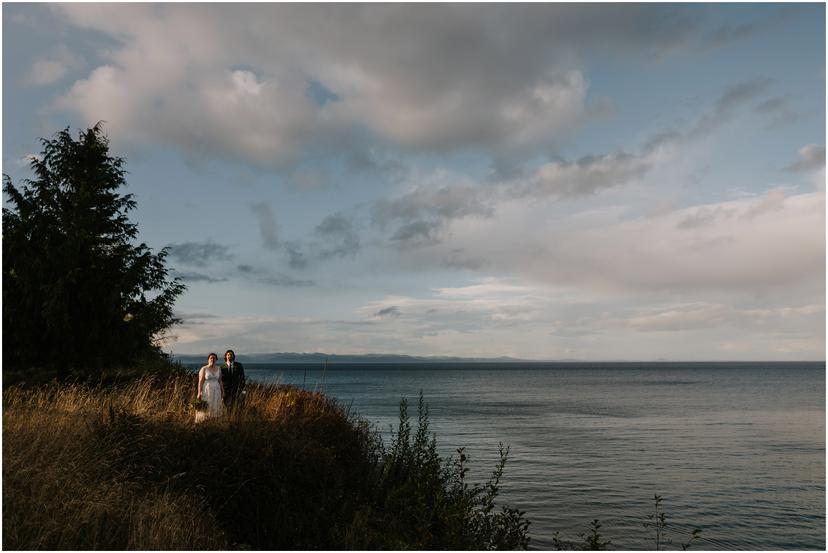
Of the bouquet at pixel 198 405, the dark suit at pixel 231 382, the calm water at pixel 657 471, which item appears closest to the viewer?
the bouquet at pixel 198 405

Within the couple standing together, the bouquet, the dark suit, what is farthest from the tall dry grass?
the dark suit

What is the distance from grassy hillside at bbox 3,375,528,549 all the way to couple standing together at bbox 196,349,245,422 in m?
0.95

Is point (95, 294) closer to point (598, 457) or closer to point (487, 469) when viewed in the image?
point (487, 469)

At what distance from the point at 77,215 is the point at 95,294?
2.60 metres

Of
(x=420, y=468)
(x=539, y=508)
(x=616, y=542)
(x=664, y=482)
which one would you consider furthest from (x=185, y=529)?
(x=664, y=482)

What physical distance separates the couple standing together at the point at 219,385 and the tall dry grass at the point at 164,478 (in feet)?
2.82

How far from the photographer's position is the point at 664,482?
73.2 feet

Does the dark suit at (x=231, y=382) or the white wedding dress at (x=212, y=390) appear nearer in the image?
the white wedding dress at (x=212, y=390)

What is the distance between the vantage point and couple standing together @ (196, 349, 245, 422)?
14.9m

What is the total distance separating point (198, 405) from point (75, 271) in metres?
7.10

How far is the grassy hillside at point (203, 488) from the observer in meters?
7.45

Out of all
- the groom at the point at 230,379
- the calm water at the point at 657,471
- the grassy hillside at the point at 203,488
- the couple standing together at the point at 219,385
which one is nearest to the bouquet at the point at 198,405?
the couple standing together at the point at 219,385

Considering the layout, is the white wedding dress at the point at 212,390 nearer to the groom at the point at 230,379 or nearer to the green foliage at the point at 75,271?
the groom at the point at 230,379

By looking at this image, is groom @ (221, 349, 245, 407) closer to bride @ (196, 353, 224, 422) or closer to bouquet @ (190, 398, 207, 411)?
bride @ (196, 353, 224, 422)
